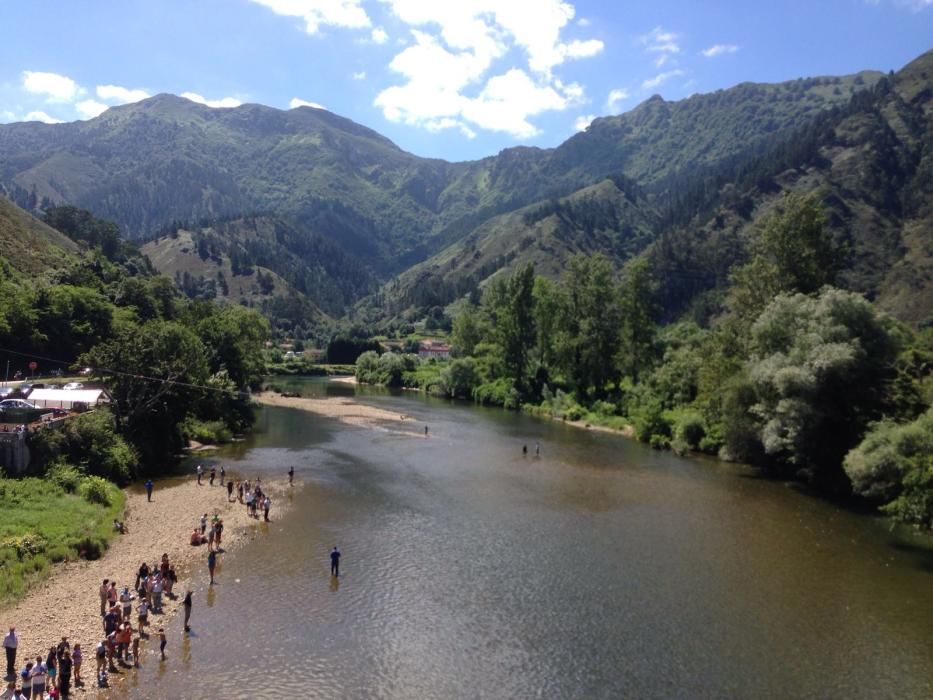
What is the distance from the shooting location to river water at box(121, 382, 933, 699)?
25219 mm

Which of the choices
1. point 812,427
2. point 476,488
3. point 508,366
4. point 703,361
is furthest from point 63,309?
point 812,427

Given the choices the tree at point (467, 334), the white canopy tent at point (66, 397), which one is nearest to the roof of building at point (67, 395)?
the white canopy tent at point (66, 397)

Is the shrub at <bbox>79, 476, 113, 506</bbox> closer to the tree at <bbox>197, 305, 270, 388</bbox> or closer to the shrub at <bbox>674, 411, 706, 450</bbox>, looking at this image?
the tree at <bbox>197, 305, 270, 388</bbox>

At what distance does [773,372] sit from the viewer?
179 feet

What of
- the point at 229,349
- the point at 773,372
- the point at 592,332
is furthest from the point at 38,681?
the point at 592,332

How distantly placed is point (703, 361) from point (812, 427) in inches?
955

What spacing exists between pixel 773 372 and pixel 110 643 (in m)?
48.5

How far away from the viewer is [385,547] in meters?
39.4

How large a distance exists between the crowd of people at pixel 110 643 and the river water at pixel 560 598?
1060 millimetres

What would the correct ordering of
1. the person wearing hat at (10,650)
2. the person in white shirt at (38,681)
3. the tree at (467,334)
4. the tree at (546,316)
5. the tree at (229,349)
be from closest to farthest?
1. the person in white shirt at (38,681)
2. the person wearing hat at (10,650)
3. the tree at (229,349)
4. the tree at (546,316)
5. the tree at (467,334)

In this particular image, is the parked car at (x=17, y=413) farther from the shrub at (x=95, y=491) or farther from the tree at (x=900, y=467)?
the tree at (x=900, y=467)

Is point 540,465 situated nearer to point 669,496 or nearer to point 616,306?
point 669,496

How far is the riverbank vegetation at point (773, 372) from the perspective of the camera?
1908 inches

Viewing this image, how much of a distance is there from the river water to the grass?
7162 millimetres
